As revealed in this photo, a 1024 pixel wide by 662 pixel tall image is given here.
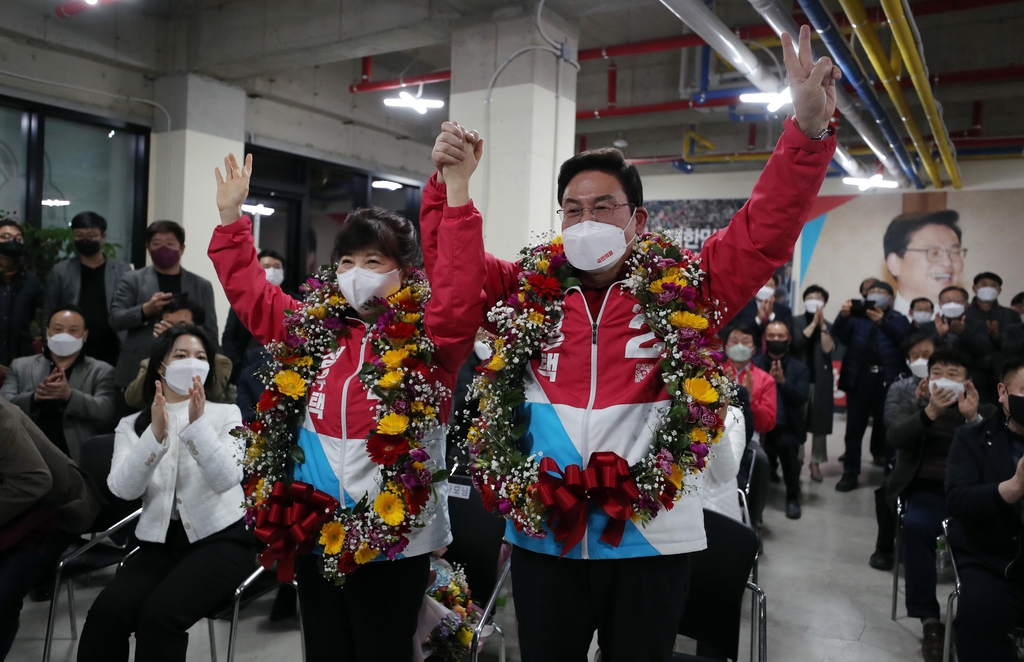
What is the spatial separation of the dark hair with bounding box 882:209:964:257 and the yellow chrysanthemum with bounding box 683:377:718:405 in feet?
35.5

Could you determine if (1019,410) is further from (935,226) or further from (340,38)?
(935,226)

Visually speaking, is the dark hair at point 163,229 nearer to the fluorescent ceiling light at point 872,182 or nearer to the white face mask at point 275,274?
the white face mask at point 275,274

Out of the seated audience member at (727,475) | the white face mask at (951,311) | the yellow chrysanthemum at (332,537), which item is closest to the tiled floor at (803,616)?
the seated audience member at (727,475)

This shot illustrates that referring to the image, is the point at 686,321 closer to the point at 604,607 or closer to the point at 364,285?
the point at 604,607

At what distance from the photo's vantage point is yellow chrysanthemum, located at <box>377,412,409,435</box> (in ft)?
6.42

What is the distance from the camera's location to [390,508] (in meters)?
1.98

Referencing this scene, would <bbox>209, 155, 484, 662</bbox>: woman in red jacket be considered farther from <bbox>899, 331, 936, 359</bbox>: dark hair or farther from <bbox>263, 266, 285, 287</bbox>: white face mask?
<bbox>899, 331, 936, 359</bbox>: dark hair

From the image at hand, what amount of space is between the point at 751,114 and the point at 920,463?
6.14 meters

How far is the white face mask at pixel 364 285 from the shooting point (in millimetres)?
2131

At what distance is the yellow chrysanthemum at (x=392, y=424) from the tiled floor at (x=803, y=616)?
1.68m

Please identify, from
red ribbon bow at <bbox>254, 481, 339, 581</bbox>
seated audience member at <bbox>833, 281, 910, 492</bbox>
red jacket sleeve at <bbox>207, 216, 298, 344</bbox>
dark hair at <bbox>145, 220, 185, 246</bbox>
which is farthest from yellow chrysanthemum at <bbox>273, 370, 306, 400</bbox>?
seated audience member at <bbox>833, 281, 910, 492</bbox>

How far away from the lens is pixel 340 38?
6695 millimetres

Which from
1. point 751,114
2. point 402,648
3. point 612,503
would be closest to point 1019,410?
point 612,503

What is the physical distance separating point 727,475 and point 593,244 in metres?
1.68
